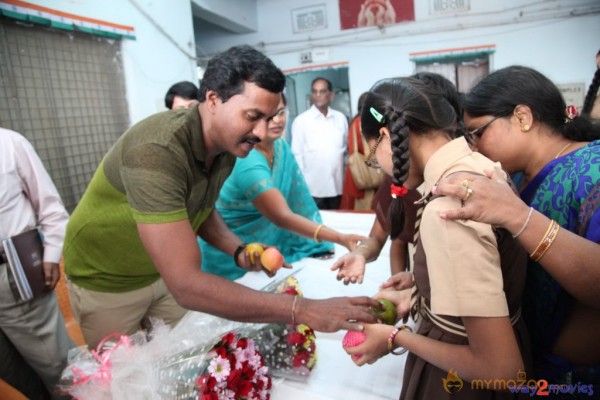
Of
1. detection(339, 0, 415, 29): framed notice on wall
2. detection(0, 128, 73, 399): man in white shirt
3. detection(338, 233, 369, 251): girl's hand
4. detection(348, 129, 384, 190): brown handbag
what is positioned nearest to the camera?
detection(0, 128, 73, 399): man in white shirt

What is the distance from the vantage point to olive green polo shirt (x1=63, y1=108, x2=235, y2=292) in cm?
116

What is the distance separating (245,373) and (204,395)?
13 cm

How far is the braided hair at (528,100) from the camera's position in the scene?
1.24 m

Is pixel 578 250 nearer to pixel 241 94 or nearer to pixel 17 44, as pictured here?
pixel 241 94

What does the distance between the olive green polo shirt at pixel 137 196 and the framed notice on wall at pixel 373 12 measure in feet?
19.2

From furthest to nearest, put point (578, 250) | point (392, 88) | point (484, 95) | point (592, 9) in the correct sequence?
point (592, 9) → point (484, 95) → point (392, 88) → point (578, 250)

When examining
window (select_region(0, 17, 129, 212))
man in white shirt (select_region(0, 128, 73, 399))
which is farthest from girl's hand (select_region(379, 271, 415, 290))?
window (select_region(0, 17, 129, 212))

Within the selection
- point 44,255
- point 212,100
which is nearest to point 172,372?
point 212,100

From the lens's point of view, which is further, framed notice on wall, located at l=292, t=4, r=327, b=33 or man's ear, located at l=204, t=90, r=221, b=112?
framed notice on wall, located at l=292, t=4, r=327, b=33

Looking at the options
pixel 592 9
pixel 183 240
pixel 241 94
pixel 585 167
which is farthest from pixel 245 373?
pixel 592 9

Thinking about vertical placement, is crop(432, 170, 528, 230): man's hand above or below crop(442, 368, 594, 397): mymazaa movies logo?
above

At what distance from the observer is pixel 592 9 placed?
216 inches

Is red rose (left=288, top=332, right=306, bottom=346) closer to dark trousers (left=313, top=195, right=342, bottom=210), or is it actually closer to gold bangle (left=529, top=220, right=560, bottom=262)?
gold bangle (left=529, top=220, right=560, bottom=262)

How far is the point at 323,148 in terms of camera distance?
491cm
